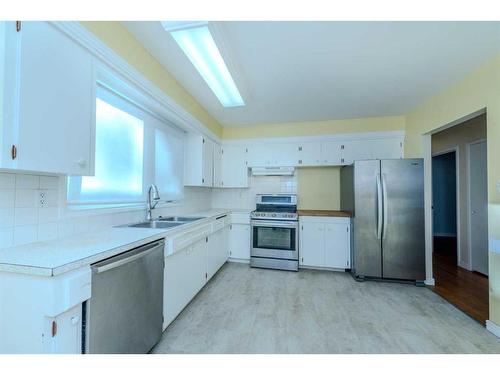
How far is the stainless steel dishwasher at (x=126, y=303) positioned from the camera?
3.79ft

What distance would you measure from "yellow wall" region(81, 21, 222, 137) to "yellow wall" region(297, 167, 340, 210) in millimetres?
2386

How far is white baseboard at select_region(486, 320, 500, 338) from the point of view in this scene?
76.6 inches

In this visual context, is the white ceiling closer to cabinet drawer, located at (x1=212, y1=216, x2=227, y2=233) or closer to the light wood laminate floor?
cabinet drawer, located at (x1=212, y1=216, x2=227, y2=233)

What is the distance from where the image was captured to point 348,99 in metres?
3.06

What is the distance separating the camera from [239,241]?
153 inches

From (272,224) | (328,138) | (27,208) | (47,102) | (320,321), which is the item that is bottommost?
(320,321)

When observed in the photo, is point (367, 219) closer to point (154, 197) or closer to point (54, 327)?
point (154, 197)

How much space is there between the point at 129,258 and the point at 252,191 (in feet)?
10.4

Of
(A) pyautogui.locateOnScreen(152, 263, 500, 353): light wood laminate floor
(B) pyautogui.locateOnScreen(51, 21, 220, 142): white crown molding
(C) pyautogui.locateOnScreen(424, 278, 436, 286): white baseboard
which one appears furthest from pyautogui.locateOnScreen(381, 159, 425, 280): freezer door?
(B) pyautogui.locateOnScreen(51, 21, 220, 142): white crown molding

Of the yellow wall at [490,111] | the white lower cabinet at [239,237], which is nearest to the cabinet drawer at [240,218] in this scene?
the white lower cabinet at [239,237]

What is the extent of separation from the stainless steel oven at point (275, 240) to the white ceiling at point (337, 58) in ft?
5.86

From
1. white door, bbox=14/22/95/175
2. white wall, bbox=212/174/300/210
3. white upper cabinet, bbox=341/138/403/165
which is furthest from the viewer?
white wall, bbox=212/174/300/210

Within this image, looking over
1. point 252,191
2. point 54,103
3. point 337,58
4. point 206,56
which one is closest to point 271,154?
point 252,191

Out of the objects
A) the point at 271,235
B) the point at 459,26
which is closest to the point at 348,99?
the point at 459,26
